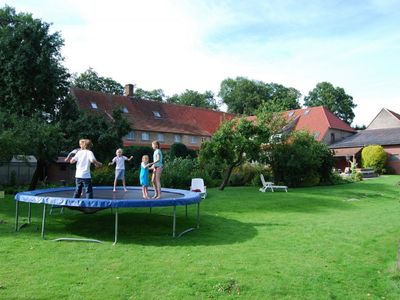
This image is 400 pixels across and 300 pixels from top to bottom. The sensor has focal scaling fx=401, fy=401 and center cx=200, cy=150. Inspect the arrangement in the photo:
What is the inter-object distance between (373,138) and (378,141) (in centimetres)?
145

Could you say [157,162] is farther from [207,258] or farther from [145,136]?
[145,136]

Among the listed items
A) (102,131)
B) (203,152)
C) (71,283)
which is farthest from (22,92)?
(71,283)

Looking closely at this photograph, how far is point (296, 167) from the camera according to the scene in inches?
834

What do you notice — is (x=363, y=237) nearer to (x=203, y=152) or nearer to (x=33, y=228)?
(x=33, y=228)

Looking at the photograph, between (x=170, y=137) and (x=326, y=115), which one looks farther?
(x=326, y=115)

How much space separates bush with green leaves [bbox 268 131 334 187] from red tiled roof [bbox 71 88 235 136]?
45.7 feet

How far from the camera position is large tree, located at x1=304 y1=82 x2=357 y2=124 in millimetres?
64688

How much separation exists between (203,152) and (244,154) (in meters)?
2.17

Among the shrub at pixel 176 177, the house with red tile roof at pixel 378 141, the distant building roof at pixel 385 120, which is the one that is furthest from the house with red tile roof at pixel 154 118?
the distant building roof at pixel 385 120

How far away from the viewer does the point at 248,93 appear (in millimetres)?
61750

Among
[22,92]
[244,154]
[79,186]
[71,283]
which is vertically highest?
[22,92]

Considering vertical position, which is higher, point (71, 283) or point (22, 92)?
point (22, 92)

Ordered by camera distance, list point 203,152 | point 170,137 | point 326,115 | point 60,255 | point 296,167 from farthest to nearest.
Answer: point 326,115 → point 170,137 → point 296,167 → point 203,152 → point 60,255

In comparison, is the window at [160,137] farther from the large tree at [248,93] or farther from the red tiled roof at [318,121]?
the large tree at [248,93]
